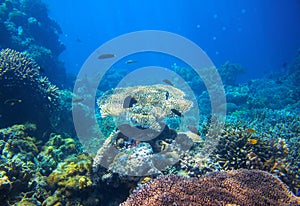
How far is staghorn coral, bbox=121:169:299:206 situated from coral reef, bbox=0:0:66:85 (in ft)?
50.6

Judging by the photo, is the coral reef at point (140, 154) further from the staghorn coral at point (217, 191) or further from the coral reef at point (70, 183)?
the staghorn coral at point (217, 191)

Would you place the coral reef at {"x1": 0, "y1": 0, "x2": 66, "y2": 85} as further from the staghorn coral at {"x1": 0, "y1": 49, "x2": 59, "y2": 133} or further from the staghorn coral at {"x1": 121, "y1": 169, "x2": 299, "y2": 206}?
the staghorn coral at {"x1": 121, "y1": 169, "x2": 299, "y2": 206}

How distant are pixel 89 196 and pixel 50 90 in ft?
17.6

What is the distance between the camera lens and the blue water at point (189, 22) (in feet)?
442

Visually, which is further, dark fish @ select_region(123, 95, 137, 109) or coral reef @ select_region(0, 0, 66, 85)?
coral reef @ select_region(0, 0, 66, 85)

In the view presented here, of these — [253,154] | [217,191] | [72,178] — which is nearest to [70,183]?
[72,178]

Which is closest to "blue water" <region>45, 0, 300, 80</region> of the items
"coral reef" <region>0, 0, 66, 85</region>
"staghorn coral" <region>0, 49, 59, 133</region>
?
"coral reef" <region>0, 0, 66, 85</region>

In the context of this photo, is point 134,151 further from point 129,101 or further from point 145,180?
point 129,101

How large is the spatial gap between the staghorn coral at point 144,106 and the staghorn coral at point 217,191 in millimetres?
2024

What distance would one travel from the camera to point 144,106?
582 centimetres

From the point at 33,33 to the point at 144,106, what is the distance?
1749 centimetres

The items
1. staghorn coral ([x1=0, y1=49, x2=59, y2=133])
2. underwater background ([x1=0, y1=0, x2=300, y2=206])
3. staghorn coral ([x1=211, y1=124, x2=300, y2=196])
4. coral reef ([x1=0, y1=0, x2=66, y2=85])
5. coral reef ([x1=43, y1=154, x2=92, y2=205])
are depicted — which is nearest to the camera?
underwater background ([x1=0, y1=0, x2=300, y2=206])

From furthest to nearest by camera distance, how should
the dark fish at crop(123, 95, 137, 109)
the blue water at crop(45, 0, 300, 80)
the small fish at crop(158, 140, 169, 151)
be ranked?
the blue water at crop(45, 0, 300, 80) → the dark fish at crop(123, 95, 137, 109) → the small fish at crop(158, 140, 169, 151)

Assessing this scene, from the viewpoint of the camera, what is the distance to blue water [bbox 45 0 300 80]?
5305 inches
